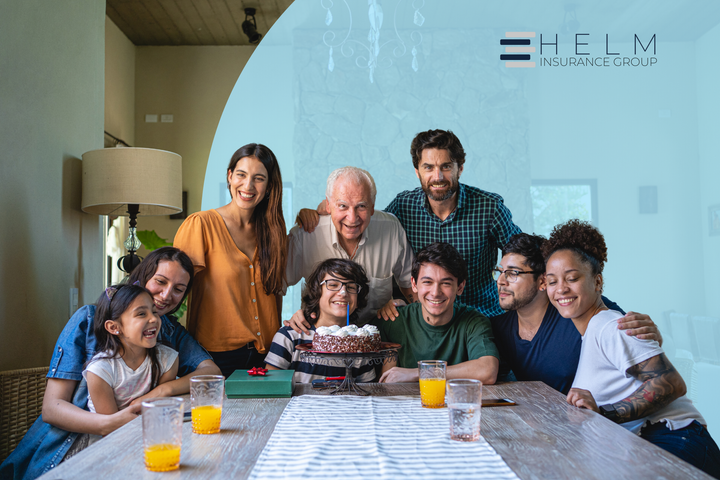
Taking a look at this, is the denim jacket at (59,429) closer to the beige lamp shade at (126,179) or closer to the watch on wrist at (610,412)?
the beige lamp shade at (126,179)

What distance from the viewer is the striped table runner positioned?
1012mm

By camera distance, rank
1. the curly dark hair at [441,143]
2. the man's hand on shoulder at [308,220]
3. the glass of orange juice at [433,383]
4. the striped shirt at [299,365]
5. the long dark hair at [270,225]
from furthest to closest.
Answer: the curly dark hair at [441,143], the man's hand on shoulder at [308,220], the long dark hair at [270,225], the striped shirt at [299,365], the glass of orange juice at [433,383]

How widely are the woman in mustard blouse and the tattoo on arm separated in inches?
52.8

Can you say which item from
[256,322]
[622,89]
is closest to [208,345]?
[256,322]

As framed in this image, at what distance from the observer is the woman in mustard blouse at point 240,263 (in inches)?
88.3

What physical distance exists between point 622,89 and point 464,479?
4.26m

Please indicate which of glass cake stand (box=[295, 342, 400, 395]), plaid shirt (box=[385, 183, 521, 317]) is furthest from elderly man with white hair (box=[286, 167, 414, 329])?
glass cake stand (box=[295, 342, 400, 395])

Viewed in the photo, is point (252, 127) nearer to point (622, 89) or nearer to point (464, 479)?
point (622, 89)

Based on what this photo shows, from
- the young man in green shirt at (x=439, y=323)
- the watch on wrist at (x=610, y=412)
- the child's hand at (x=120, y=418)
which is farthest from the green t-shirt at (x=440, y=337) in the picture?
the child's hand at (x=120, y=418)

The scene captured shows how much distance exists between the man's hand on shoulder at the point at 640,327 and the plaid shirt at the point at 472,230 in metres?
0.99

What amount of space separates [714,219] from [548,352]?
Answer: 2.93 m

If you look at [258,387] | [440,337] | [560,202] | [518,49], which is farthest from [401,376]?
[518,49]

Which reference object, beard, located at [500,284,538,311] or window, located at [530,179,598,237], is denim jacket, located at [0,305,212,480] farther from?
window, located at [530,179,598,237]

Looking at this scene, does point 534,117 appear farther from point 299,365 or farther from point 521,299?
point 299,365
